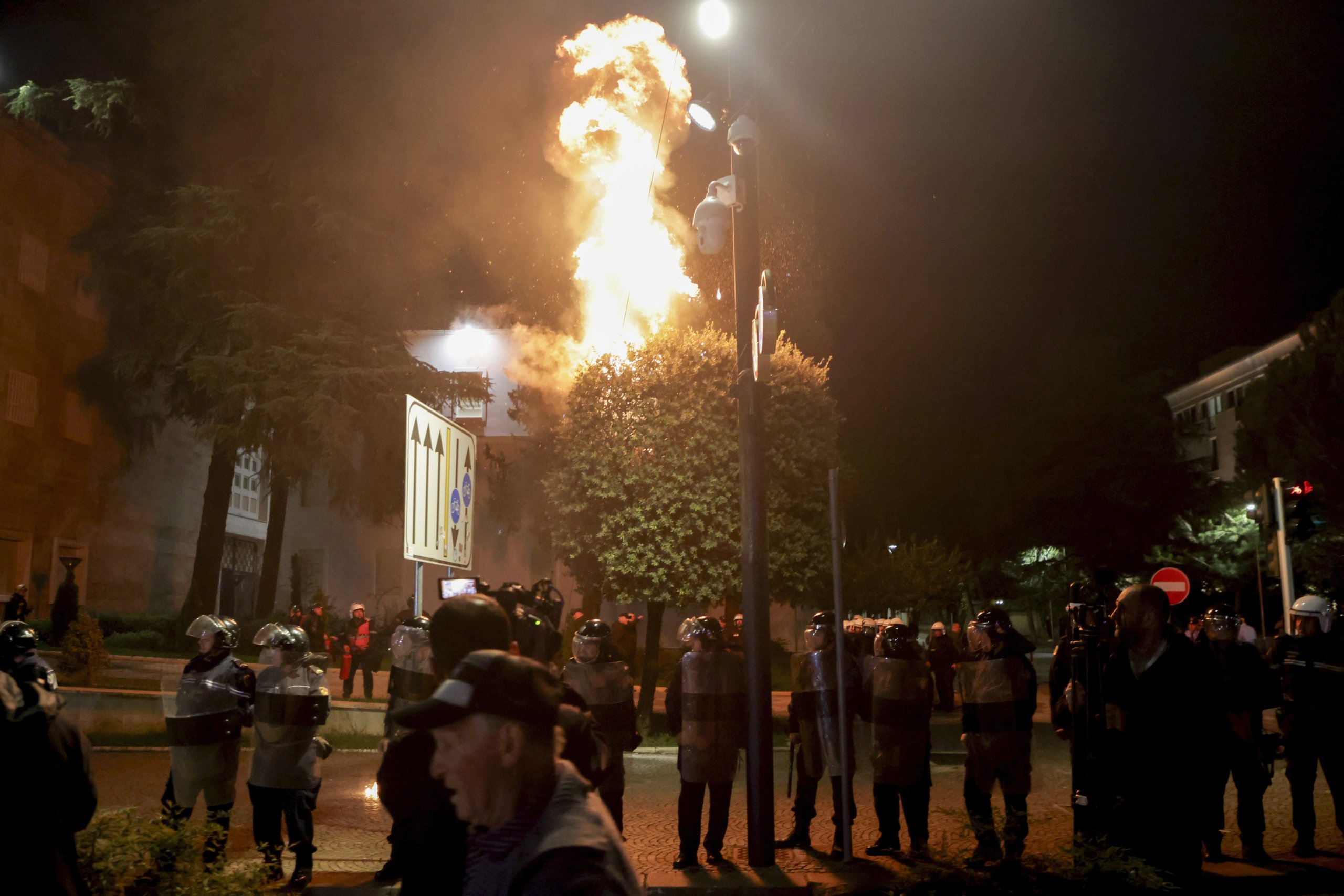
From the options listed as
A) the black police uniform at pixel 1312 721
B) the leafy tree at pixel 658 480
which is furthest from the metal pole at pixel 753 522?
the leafy tree at pixel 658 480

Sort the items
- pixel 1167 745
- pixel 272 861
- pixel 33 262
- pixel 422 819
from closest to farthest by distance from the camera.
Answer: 1. pixel 422 819
2. pixel 1167 745
3. pixel 272 861
4. pixel 33 262

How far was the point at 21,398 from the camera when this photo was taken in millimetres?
26375

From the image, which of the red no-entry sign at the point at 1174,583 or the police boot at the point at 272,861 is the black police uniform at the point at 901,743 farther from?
the police boot at the point at 272,861

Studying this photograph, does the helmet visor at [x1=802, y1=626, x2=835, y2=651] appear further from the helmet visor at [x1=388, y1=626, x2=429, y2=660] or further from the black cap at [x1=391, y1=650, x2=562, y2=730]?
the black cap at [x1=391, y1=650, x2=562, y2=730]

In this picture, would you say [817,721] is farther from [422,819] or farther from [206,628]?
[422,819]

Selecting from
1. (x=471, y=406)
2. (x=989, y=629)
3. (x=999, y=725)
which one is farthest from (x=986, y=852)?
(x=471, y=406)

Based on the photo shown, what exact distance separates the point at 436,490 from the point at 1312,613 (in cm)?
699

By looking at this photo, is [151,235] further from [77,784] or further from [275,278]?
[77,784]

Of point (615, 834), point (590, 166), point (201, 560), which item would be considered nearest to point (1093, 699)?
point (615, 834)

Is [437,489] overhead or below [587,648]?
overhead

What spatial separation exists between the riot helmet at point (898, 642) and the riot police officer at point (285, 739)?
4.28 m

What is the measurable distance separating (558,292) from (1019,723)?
Result: 62.5ft

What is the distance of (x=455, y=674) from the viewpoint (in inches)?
79.2

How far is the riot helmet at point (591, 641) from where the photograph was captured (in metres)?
7.36
